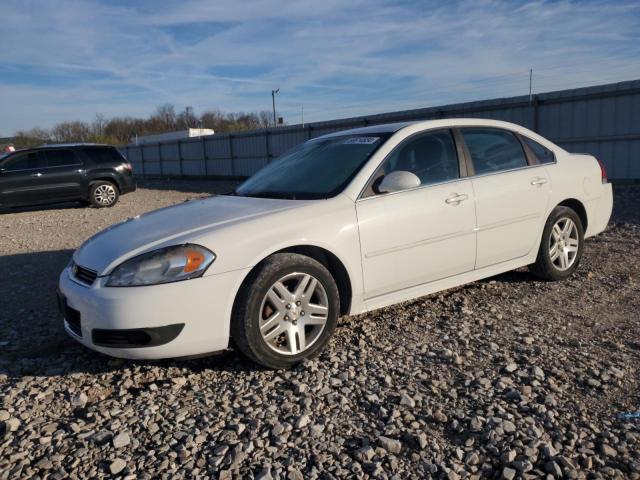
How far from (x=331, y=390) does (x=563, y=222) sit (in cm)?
309


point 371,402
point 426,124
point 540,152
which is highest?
point 426,124

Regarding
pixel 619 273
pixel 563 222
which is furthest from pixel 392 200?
pixel 619 273

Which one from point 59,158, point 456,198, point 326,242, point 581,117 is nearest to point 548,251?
point 456,198

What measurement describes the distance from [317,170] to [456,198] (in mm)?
1094

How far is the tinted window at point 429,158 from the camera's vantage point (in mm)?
4152

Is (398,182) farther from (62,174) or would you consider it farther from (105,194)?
(105,194)

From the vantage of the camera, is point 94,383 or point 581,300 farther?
point 581,300

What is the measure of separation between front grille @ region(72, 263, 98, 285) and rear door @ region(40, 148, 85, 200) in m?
11.1

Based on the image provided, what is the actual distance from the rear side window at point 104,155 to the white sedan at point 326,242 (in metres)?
10.8

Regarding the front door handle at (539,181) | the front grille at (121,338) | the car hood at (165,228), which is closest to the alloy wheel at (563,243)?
the front door handle at (539,181)

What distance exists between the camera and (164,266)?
125 inches

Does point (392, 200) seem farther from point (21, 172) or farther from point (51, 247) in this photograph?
point (21, 172)

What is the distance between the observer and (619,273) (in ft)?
17.6

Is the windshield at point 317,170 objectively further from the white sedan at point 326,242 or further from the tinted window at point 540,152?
the tinted window at point 540,152
